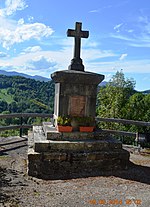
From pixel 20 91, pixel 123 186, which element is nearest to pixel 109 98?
pixel 123 186

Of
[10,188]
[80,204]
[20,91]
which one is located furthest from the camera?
[20,91]

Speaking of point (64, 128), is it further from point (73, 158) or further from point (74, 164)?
point (74, 164)

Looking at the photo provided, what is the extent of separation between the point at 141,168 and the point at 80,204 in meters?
3.43

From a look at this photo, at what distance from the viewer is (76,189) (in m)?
5.96

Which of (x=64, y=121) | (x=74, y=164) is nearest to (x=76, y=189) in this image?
(x=74, y=164)

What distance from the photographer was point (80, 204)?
508 cm

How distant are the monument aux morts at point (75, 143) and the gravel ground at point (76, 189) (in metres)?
Answer: 0.42

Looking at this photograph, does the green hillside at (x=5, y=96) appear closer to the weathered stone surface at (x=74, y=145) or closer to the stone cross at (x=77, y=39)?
the stone cross at (x=77, y=39)

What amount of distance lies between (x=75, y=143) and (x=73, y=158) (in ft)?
1.51

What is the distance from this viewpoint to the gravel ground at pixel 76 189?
5.16 m

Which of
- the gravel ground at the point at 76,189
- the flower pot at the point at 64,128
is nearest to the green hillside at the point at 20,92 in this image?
the flower pot at the point at 64,128

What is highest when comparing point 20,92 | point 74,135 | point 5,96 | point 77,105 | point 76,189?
point 20,92

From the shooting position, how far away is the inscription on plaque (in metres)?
8.48

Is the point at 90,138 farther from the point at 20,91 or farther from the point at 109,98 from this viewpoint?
the point at 20,91
